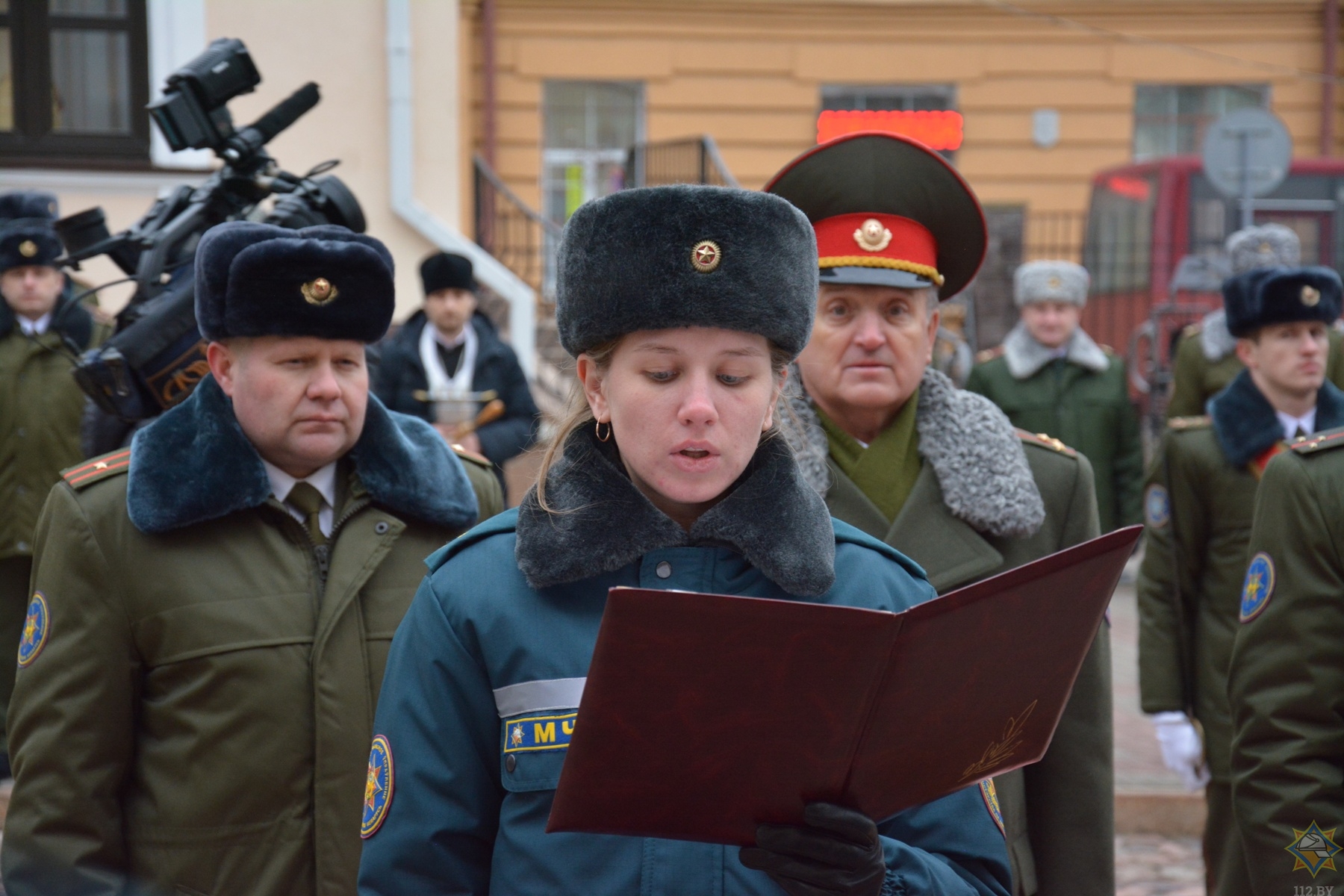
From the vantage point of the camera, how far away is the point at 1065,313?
7.39m

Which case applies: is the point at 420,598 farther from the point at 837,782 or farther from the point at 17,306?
the point at 17,306

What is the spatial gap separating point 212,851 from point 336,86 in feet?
30.4

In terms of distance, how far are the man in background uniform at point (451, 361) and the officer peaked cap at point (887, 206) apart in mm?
4126

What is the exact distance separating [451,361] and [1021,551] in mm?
4802

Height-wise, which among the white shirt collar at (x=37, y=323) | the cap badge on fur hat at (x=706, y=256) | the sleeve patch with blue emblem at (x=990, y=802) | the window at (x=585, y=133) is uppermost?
the window at (x=585, y=133)

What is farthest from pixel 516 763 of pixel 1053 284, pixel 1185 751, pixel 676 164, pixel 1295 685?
pixel 676 164

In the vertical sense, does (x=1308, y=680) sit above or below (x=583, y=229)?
below

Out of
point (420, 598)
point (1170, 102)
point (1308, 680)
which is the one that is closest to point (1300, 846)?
point (1308, 680)

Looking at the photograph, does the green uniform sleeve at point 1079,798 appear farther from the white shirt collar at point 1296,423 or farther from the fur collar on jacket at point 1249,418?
the white shirt collar at point 1296,423

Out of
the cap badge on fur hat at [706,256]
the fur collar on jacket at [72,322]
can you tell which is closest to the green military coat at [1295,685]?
the cap badge on fur hat at [706,256]

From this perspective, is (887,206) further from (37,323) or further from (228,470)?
(37,323)

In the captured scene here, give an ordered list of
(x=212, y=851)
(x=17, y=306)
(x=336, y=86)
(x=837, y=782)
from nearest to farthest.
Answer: (x=837, y=782) → (x=212, y=851) → (x=17, y=306) → (x=336, y=86)

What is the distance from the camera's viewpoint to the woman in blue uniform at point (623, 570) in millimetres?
1887

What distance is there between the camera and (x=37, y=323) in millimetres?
6324
